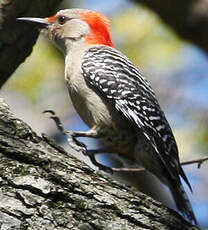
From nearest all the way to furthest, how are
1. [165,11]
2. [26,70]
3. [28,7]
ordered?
1. [28,7]
2. [165,11]
3. [26,70]

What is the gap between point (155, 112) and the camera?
231 inches

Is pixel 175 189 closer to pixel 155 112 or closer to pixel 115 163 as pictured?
pixel 155 112

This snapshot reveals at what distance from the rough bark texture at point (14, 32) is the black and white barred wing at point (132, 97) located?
33.7 inches

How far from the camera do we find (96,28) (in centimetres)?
662

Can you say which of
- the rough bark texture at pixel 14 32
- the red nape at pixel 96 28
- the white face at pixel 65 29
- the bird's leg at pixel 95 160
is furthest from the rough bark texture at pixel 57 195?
the red nape at pixel 96 28

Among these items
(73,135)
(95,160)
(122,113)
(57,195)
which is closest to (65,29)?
(122,113)

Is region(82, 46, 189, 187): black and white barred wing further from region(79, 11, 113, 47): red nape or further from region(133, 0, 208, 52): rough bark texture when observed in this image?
region(133, 0, 208, 52): rough bark texture

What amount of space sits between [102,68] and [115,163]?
193 centimetres

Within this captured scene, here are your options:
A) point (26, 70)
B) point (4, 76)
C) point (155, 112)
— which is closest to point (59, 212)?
point (4, 76)

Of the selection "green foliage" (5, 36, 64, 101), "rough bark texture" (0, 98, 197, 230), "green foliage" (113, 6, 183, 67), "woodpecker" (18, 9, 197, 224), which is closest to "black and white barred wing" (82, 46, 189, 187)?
"woodpecker" (18, 9, 197, 224)

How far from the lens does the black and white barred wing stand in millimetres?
5500

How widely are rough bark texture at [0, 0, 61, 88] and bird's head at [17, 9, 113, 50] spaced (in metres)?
1.17

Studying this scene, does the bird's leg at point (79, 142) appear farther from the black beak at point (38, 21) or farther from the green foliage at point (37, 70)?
the green foliage at point (37, 70)

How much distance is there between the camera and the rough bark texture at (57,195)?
10.6 feet
